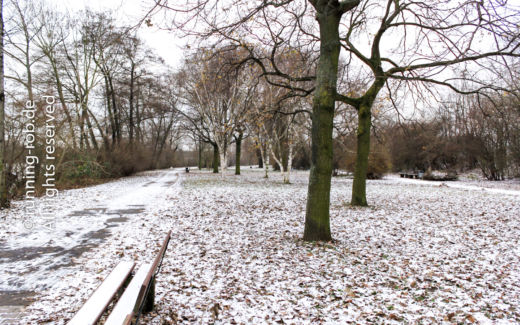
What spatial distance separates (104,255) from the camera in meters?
5.26

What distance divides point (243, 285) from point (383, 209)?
7.42m

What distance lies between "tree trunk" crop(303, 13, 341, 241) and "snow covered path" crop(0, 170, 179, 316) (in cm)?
441

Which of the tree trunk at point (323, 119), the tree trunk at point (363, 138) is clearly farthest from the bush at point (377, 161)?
the tree trunk at point (323, 119)

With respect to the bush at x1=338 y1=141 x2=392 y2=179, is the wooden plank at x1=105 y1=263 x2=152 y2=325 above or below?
below

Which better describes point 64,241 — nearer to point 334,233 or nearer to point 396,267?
point 334,233

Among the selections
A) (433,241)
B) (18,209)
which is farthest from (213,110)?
(433,241)

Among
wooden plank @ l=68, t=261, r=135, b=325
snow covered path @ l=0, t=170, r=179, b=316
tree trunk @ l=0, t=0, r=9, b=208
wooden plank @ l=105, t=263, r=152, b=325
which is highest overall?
tree trunk @ l=0, t=0, r=9, b=208

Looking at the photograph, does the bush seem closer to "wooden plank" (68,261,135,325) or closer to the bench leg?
the bench leg

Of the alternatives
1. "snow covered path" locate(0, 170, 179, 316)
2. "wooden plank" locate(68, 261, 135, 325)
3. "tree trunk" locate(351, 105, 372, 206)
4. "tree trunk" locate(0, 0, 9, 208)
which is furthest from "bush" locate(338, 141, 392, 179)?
"wooden plank" locate(68, 261, 135, 325)

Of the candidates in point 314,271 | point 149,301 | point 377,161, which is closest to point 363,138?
point 314,271

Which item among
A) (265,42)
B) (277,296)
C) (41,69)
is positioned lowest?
(277,296)

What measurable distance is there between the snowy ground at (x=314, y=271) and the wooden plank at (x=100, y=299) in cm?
56

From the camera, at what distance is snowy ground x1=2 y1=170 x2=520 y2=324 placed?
3.44 metres

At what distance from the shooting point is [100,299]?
2.71 m
